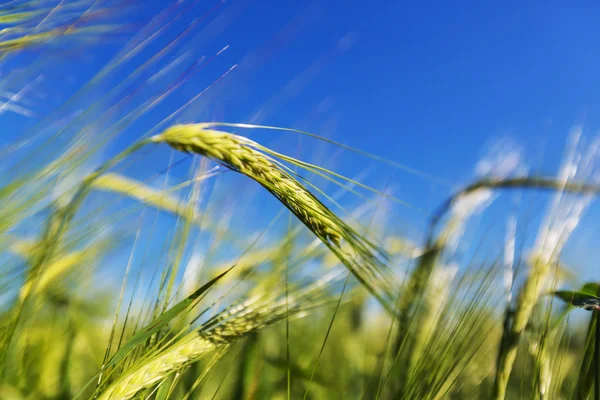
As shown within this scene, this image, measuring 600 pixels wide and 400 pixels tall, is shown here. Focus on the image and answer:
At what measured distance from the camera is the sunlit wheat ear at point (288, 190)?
67 cm

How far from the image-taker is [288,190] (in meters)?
0.68

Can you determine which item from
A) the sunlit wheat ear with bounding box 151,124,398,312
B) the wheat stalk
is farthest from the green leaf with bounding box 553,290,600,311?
the wheat stalk

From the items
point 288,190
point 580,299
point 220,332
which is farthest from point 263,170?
point 580,299

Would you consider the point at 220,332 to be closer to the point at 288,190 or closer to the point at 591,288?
the point at 288,190

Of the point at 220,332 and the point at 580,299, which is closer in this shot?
the point at 580,299

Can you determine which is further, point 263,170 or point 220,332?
point 220,332

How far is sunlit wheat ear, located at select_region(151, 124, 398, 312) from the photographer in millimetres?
668

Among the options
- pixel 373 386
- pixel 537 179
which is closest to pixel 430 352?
pixel 373 386

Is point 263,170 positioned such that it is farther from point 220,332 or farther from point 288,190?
point 220,332

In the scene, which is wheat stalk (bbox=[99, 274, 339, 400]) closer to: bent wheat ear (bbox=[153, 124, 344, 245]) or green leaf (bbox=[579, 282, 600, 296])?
bent wheat ear (bbox=[153, 124, 344, 245])

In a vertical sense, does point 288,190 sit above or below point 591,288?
above

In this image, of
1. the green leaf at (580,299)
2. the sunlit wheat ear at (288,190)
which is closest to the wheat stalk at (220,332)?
the sunlit wheat ear at (288,190)

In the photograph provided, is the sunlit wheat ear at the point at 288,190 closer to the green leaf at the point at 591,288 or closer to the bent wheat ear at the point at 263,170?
the bent wheat ear at the point at 263,170

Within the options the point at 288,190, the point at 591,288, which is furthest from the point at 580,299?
the point at 288,190
